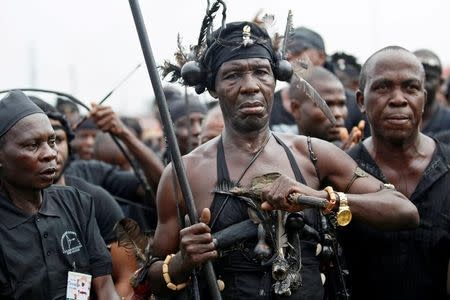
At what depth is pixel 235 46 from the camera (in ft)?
15.6

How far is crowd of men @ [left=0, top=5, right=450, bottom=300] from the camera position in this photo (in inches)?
178

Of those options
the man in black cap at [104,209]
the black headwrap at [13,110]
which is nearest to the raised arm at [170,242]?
the man in black cap at [104,209]

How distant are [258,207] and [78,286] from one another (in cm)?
111

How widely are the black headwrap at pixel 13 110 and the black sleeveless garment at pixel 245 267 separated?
115 centimetres

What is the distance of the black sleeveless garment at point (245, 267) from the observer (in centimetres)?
452

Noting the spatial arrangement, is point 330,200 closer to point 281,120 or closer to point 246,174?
point 246,174

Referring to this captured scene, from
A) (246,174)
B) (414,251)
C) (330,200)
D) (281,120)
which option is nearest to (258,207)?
(246,174)

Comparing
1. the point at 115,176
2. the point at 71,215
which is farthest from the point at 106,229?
the point at 115,176

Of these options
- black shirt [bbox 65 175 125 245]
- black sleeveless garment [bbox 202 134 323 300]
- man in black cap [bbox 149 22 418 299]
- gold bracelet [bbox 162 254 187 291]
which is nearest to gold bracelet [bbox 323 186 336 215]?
man in black cap [bbox 149 22 418 299]

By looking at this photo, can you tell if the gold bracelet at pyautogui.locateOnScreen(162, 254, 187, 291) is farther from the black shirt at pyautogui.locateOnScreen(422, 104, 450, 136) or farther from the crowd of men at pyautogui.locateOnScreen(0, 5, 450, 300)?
the black shirt at pyautogui.locateOnScreen(422, 104, 450, 136)

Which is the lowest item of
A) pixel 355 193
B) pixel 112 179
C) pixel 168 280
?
pixel 112 179

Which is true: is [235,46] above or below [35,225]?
above

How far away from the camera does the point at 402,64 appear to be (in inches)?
207

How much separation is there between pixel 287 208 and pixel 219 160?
2.14 feet
